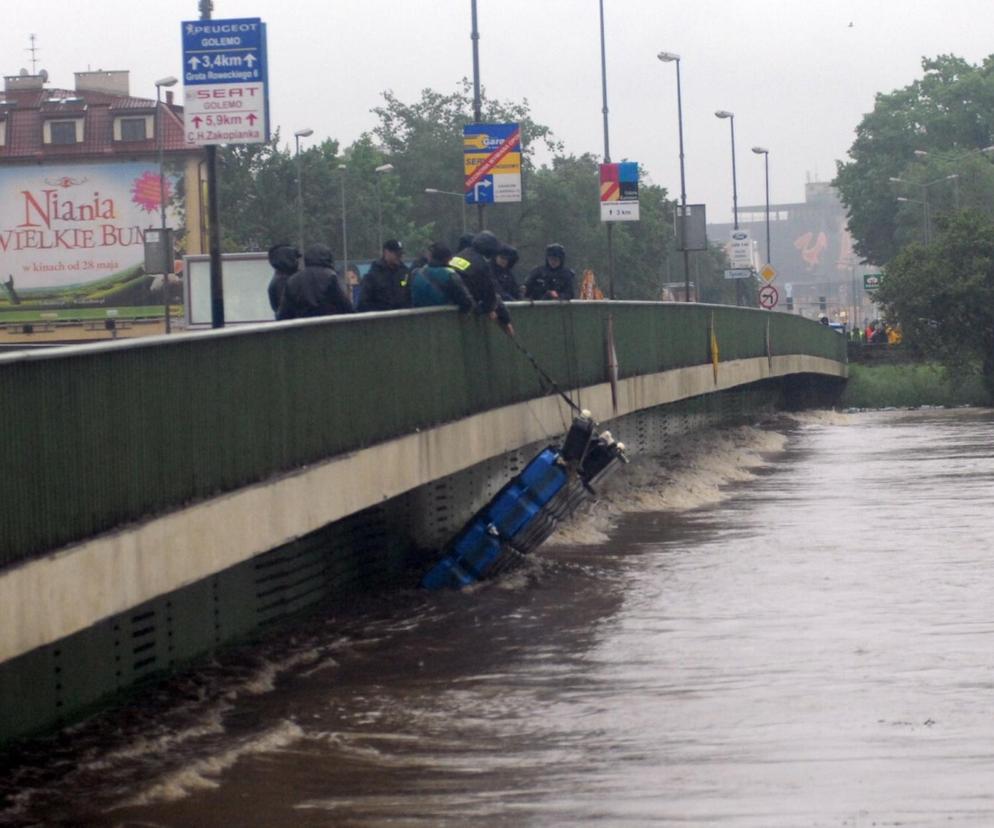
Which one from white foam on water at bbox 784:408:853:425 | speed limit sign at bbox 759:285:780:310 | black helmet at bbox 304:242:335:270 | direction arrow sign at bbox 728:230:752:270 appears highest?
direction arrow sign at bbox 728:230:752:270

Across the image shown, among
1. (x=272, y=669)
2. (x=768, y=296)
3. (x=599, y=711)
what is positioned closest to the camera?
(x=599, y=711)

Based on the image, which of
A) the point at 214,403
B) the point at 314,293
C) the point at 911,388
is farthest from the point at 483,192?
the point at 911,388

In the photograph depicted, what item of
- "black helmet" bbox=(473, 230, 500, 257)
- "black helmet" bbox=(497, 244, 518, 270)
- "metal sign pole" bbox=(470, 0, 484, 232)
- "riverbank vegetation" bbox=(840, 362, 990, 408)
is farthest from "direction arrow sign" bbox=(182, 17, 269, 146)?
"riverbank vegetation" bbox=(840, 362, 990, 408)

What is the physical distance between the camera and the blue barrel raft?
52.7 ft

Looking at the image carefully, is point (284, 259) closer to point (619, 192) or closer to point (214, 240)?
point (214, 240)

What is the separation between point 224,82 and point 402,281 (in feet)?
11.1

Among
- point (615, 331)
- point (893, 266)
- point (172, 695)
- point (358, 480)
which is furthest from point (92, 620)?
point (893, 266)

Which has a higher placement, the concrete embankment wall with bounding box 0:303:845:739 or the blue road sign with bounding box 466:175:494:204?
the blue road sign with bounding box 466:175:494:204

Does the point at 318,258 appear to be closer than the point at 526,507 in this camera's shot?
Yes

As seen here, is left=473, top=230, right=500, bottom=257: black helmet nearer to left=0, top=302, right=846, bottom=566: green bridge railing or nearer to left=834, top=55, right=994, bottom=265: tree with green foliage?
left=0, top=302, right=846, bottom=566: green bridge railing

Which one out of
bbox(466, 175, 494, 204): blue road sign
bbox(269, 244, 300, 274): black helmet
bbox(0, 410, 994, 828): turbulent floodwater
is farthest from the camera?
bbox(466, 175, 494, 204): blue road sign

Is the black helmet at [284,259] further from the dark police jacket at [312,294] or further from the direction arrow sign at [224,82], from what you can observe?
the direction arrow sign at [224,82]

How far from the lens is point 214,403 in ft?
37.0

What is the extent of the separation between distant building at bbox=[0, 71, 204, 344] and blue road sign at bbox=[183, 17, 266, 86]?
259 ft
